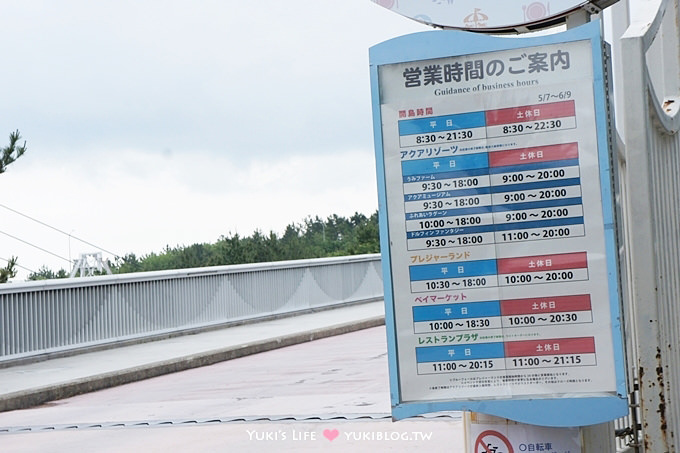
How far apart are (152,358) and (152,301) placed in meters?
2.87

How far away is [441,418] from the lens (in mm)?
8453

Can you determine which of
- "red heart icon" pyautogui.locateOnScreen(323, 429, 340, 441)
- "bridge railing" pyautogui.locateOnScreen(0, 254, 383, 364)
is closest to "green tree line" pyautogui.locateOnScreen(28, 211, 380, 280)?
"bridge railing" pyautogui.locateOnScreen(0, 254, 383, 364)

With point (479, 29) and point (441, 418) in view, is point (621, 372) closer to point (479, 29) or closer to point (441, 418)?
point (479, 29)

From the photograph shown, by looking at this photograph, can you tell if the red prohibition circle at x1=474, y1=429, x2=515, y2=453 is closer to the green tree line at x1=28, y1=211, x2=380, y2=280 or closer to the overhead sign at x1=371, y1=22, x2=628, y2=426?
the overhead sign at x1=371, y1=22, x2=628, y2=426


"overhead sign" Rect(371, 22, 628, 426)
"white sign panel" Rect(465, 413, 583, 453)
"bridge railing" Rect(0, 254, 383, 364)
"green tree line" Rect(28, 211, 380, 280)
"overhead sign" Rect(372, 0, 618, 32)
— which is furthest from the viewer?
"green tree line" Rect(28, 211, 380, 280)

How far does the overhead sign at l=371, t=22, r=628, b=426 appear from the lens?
11.8 ft

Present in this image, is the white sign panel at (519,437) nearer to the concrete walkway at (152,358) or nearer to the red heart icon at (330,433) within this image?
the red heart icon at (330,433)

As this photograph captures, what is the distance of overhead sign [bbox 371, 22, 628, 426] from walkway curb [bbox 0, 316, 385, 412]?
8.77m

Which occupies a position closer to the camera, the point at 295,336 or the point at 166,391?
the point at 166,391

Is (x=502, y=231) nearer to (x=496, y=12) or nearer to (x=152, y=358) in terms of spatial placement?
(x=496, y=12)

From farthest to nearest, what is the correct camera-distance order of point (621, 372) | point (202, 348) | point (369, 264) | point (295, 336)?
point (369, 264)
point (295, 336)
point (202, 348)
point (621, 372)

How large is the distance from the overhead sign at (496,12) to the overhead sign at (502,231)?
10.2 inches

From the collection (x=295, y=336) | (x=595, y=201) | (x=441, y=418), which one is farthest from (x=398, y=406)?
(x=295, y=336)

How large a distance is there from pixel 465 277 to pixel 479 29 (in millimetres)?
1027
